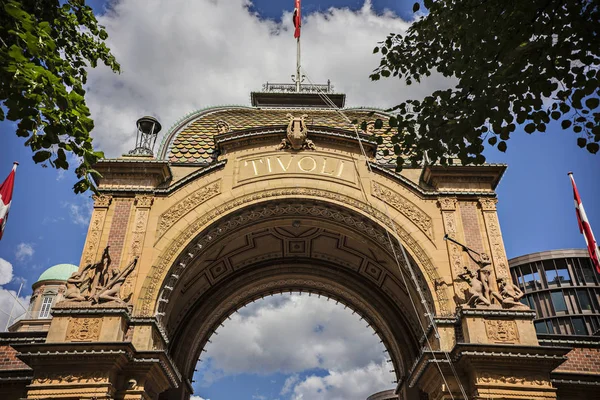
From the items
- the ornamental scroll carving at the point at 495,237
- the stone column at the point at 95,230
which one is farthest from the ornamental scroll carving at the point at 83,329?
the ornamental scroll carving at the point at 495,237

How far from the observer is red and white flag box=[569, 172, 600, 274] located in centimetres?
1513

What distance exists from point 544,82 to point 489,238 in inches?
381

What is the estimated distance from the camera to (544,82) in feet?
21.7

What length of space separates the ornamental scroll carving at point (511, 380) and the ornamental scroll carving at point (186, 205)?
32.1 ft

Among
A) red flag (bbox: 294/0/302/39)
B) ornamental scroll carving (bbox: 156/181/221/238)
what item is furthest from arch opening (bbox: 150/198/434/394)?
red flag (bbox: 294/0/302/39)

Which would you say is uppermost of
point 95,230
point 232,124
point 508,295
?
point 232,124

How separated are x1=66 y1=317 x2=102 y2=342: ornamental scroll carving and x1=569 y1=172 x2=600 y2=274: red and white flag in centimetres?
1469

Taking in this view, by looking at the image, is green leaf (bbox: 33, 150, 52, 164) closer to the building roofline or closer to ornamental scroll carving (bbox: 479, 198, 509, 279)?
ornamental scroll carving (bbox: 479, 198, 509, 279)

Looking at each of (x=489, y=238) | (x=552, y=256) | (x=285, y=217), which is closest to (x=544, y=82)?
(x=489, y=238)

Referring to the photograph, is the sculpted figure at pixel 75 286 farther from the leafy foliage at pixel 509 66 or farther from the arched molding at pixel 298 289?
the leafy foliage at pixel 509 66

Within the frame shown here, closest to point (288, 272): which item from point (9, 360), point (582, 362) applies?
point (9, 360)

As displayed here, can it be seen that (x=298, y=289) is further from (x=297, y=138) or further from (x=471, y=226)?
(x=471, y=226)

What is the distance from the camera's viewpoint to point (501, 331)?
13.3 m

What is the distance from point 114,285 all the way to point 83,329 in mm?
1474
